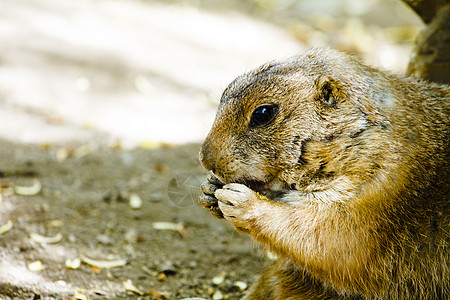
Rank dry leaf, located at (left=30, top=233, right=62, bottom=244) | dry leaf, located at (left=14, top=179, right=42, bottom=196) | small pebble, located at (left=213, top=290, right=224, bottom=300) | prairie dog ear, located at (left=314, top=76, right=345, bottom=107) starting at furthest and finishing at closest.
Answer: dry leaf, located at (left=14, top=179, right=42, bottom=196)
dry leaf, located at (left=30, top=233, right=62, bottom=244)
small pebble, located at (left=213, top=290, right=224, bottom=300)
prairie dog ear, located at (left=314, top=76, right=345, bottom=107)

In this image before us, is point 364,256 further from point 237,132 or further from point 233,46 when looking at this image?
point 233,46

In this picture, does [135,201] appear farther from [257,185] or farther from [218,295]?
[257,185]

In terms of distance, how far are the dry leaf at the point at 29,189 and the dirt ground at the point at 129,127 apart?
0.03 meters

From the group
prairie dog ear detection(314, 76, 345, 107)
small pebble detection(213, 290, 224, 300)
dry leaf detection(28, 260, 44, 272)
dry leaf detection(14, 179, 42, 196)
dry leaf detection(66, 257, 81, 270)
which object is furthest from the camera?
dry leaf detection(14, 179, 42, 196)

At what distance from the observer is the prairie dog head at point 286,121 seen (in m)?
3.12

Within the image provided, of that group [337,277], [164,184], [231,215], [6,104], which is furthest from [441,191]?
[6,104]

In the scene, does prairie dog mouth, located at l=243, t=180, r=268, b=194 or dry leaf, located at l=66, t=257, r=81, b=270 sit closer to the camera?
prairie dog mouth, located at l=243, t=180, r=268, b=194

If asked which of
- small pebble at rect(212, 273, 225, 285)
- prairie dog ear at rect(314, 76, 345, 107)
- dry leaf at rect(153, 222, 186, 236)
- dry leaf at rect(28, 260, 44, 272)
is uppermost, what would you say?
prairie dog ear at rect(314, 76, 345, 107)

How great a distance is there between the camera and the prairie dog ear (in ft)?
10.5

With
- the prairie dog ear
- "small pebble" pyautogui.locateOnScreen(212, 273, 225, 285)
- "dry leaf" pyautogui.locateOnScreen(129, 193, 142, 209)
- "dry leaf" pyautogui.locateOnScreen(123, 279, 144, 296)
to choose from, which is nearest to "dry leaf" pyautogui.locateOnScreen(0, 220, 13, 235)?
"dry leaf" pyautogui.locateOnScreen(123, 279, 144, 296)

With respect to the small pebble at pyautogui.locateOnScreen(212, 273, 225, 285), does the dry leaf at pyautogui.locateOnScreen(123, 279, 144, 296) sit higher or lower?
lower

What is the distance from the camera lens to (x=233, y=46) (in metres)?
9.21

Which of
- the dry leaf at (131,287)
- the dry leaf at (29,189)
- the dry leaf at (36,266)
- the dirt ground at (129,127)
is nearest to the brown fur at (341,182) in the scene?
the dirt ground at (129,127)

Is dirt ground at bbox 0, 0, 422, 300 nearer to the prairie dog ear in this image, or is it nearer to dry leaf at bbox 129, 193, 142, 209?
dry leaf at bbox 129, 193, 142, 209
